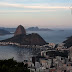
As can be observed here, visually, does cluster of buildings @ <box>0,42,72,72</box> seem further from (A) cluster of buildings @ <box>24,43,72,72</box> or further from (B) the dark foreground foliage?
(B) the dark foreground foliage

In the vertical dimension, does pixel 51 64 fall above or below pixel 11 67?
below

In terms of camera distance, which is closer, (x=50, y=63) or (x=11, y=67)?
(x=11, y=67)

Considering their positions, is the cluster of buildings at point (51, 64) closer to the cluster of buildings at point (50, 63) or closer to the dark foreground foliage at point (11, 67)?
the cluster of buildings at point (50, 63)

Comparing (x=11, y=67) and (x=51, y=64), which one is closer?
(x=11, y=67)

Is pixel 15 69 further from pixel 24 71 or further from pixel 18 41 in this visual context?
pixel 18 41

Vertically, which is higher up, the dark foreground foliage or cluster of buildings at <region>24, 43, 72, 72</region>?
the dark foreground foliage

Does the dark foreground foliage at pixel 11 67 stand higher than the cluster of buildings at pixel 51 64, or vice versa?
the dark foreground foliage at pixel 11 67

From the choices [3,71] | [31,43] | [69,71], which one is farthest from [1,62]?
[31,43]

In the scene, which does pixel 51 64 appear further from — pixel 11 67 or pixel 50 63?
pixel 11 67

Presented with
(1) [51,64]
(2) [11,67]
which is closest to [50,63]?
(1) [51,64]

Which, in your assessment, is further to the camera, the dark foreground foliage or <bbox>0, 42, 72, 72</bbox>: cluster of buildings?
<bbox>0, 42, 72, 72</bbox>: cluster of buildings

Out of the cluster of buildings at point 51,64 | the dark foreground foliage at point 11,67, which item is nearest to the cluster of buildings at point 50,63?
the cluster of buildings at point 51,64

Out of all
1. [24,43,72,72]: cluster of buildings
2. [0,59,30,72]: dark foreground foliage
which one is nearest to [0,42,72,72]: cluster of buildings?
[24,43,72,72]: cluster of buildings
